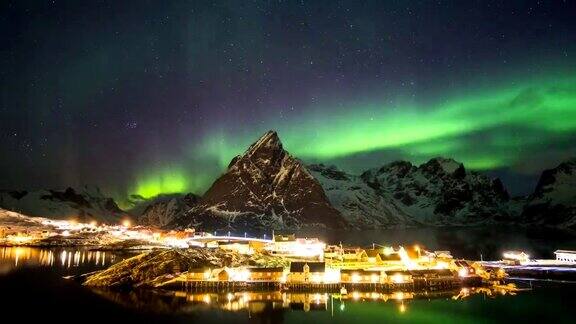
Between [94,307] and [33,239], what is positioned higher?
[33,239]

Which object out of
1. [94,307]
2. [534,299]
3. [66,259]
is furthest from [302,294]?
[66,259]

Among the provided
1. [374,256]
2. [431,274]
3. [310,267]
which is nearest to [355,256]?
[374,256]

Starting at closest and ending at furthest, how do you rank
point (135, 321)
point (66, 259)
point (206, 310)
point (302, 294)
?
point (135, 321), point (206, 310), point (302, 294), point (66, 259)

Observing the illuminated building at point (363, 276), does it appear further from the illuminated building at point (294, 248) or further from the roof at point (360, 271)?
the illuminated building at point (294, 248)

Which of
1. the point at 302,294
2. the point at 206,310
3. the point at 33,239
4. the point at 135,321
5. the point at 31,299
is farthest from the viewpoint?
the point at 33,239

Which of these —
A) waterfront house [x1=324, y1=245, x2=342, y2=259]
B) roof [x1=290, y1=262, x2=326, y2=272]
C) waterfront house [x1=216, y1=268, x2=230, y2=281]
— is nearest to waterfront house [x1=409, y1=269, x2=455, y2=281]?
roof [x1=290, y1=262, x2=326, y2=272]

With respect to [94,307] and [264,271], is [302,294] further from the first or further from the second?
[94,307]

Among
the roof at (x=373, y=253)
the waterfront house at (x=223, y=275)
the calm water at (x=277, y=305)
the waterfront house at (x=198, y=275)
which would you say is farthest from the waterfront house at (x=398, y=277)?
the waterfront house at (x=198, y=275)

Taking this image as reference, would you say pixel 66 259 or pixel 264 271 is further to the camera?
pixel 66 259
